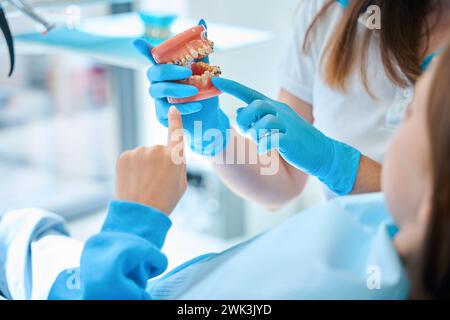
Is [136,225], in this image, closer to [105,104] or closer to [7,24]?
[7,24]

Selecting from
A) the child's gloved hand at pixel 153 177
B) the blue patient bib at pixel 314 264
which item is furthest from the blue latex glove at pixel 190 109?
the blue patient bib at pixel 314 264

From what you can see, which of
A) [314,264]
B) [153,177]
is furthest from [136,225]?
[314,264]

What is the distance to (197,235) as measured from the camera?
240cm

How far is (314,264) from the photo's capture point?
0.90 meters

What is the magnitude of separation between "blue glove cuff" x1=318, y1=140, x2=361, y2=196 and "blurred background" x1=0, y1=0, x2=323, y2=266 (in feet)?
1.13

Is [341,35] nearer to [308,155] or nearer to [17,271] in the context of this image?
[308,155]

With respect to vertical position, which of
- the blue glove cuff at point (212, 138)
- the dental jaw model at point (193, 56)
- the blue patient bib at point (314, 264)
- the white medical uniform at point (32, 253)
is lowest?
the white medical uniform at point (32, 253)

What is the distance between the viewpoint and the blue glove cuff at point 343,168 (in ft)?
3.86

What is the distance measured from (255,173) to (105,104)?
3.06 m

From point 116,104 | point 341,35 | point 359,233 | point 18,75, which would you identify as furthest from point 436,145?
point 18,75

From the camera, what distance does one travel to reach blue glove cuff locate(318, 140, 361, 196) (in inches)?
46.3

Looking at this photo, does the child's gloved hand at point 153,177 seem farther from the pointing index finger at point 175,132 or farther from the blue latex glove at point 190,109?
the blue latex glove at point 190,109

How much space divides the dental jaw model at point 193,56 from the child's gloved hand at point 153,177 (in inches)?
6.2

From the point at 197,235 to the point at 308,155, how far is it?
132cm
